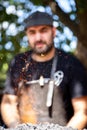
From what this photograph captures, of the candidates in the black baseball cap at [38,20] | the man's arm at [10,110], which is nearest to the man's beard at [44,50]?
the black baseball cap at [38,20]

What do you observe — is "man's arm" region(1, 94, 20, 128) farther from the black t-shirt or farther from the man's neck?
the man's neck

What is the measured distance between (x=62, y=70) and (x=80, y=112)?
262 millimetres

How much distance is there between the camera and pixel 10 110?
2.41 m

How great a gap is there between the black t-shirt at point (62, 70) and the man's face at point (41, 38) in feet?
0.19

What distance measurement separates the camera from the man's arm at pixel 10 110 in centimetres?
234

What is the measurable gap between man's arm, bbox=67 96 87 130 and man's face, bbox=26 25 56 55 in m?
0.33

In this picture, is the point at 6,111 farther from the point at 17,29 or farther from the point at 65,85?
the point at 17,29

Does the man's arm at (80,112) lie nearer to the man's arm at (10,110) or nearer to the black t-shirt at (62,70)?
the black t-shirt at (62,70)

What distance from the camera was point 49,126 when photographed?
1103 mm

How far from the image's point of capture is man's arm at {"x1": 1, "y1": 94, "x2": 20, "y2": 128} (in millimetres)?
2342

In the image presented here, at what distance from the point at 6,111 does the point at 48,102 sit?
0.92 feet

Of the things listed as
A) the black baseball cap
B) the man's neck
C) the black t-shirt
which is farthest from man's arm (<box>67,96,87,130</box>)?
the black baseball cap

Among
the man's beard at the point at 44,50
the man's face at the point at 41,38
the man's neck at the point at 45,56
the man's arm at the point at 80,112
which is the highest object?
the man's face at the point at 41,38

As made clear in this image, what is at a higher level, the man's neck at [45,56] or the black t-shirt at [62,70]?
the man's neck at [45,56]
